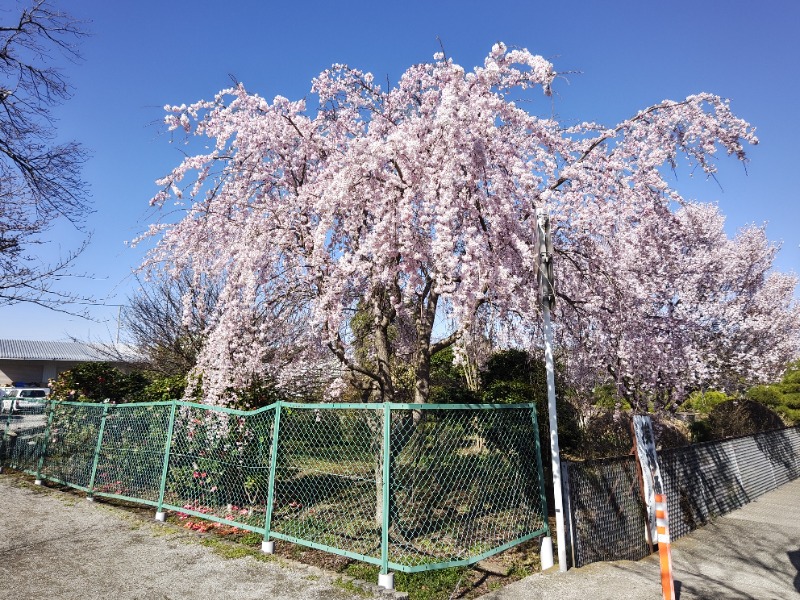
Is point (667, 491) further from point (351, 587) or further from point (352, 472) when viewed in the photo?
point (351, 587)

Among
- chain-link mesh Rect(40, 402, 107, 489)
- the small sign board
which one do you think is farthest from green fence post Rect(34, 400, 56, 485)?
the small sign board

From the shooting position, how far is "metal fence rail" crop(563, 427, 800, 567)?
16.3 ft

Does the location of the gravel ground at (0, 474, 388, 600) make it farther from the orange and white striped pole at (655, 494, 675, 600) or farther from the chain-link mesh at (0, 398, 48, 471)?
the chain-link mesh at (0, 398, 48, 471)

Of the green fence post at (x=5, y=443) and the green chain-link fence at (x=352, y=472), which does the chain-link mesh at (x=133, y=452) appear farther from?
the green fence post at (x=5, y=443)

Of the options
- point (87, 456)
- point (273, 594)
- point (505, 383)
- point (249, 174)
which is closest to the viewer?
point (273, 594)

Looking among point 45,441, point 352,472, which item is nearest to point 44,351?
point 45,441

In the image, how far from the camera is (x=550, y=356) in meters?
5.07

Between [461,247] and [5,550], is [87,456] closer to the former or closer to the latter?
[5,550]

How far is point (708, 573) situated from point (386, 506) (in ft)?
11.5

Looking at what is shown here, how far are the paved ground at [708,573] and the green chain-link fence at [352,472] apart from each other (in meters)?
0.56

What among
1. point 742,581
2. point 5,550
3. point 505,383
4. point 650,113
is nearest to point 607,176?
point 650,113

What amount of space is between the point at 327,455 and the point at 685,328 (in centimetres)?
645

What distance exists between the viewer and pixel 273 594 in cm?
419

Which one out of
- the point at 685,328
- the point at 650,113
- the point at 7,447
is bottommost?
the point at 7,447
